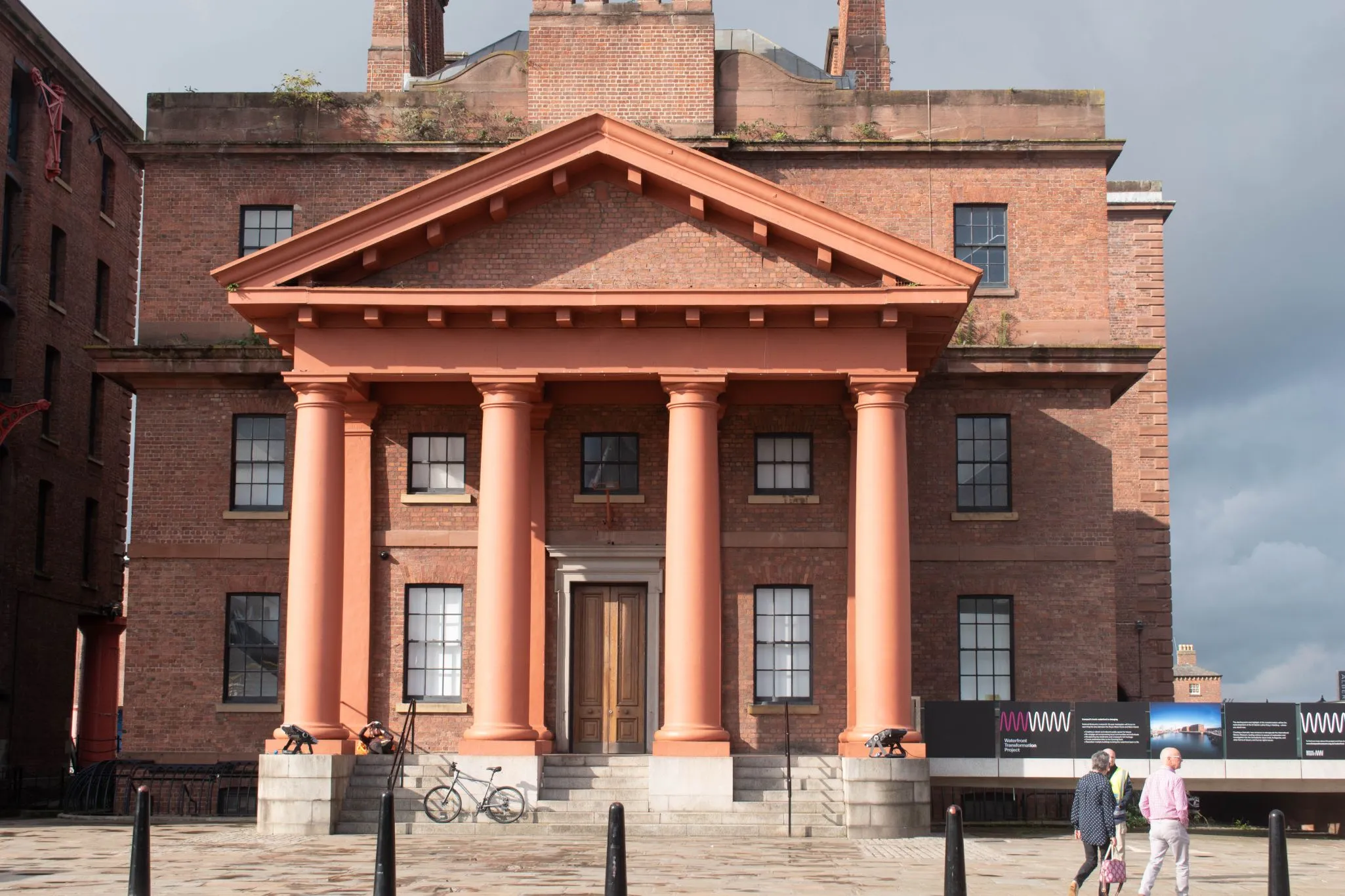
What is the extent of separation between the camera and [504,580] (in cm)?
2448

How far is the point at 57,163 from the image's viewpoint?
125ft

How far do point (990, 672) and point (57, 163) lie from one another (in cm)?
2505

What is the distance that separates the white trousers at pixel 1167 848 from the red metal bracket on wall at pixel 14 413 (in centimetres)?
2708

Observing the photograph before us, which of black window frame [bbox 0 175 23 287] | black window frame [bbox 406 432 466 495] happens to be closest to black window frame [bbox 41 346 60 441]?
black window frame [bbox 0 175 23 287]

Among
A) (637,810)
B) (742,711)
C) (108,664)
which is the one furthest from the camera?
(108,664)

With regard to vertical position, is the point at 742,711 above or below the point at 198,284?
below

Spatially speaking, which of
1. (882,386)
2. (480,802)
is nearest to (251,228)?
(480,802)

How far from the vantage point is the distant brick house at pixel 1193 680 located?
7444 cm

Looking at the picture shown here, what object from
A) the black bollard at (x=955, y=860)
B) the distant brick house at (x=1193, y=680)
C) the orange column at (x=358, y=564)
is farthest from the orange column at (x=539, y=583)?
the distant brick house at (x=1193, y=680)

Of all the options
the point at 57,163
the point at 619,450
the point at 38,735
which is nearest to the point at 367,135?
the point at 619,450

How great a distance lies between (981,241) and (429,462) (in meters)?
11.4

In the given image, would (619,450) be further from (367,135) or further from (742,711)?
(367,135)

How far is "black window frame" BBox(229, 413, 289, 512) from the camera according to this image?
2947 cm

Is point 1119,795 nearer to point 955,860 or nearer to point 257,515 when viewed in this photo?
point 955,860
